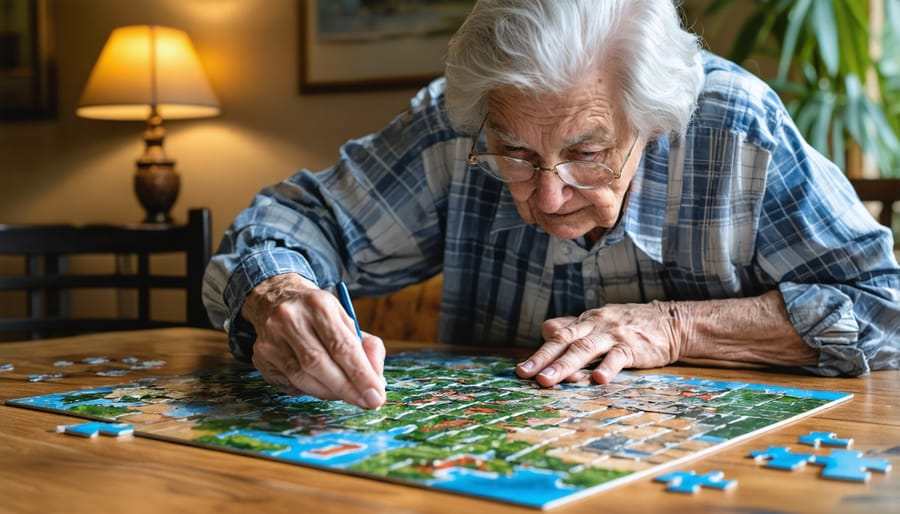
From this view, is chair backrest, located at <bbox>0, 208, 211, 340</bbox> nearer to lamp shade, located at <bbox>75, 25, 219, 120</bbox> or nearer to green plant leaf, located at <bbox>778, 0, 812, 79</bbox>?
lamp shade, located at <bbox>75, 25, 219, 120</bbox>

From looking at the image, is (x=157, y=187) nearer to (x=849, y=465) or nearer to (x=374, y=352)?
(x=374, y=352)

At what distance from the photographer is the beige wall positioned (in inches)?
161

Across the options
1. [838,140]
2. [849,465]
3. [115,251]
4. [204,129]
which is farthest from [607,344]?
[204,129]

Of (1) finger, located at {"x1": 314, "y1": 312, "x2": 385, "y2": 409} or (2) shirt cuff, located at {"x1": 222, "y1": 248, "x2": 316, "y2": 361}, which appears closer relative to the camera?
(1) finger, located at {"x1": 314, "y1": 312, "x2": 385, "y2": 409}

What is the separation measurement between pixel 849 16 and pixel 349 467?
2478 millimetres

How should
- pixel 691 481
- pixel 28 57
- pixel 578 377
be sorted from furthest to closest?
1. pixel 28 57
2. pixel 578 377
3. pixel 691 481

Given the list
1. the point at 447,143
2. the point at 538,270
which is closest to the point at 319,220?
the point at 447,143

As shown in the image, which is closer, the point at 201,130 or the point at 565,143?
the point at 565,143

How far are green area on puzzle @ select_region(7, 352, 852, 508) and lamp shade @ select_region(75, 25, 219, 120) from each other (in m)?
2.67

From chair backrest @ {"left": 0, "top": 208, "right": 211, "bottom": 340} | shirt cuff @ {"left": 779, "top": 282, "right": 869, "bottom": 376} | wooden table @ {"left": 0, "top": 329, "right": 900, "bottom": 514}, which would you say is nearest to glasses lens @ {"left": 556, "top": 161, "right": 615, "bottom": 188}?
shirt cuff @ {"left": 779, "top": 282, "right": 869, "bottom": 376}

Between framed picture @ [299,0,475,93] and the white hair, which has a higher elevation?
framed picture @ [299,0,475,93]

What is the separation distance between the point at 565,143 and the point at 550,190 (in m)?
0.08

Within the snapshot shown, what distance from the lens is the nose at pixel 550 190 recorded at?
152 cm

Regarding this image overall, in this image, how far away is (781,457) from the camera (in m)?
0.94
